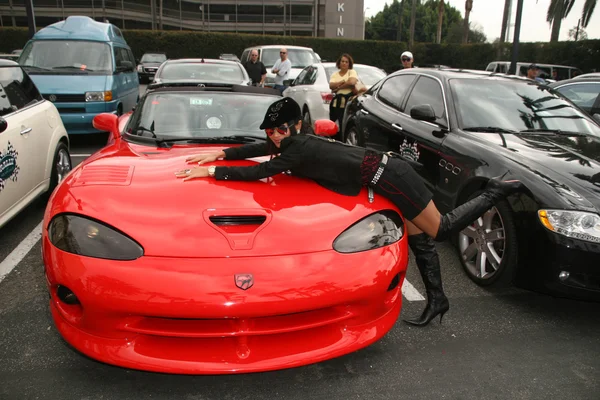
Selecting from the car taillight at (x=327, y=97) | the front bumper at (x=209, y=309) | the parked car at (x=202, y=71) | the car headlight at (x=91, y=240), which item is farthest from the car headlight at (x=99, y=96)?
the front bumper at (x=209, y=309)

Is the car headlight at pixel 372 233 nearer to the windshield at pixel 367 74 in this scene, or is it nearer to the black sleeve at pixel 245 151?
the black sleeve at pixel 245 151

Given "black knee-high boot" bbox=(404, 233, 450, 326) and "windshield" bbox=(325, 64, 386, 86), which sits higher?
"windshield" bbox=(325, 64, 386, 86)

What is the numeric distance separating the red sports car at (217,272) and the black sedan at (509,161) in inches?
37.2

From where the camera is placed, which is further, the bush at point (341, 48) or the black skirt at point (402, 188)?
the bush at point (341, 48)

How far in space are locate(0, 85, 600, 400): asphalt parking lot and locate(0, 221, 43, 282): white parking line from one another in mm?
360

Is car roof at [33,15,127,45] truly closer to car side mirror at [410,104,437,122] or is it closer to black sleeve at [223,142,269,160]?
car side mirror at [410,104,437,122]

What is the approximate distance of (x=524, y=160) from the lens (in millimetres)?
3396

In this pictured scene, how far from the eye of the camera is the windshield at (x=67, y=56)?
8586mm

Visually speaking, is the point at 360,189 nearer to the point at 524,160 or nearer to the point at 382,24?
the point at 524,160

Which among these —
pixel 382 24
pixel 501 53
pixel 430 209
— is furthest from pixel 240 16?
pixel 430 209

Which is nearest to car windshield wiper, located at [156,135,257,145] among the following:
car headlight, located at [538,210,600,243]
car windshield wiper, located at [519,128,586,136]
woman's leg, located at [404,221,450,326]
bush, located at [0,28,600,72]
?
woman's leg, located at [404,221,450,326]

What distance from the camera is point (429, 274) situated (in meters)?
3.02

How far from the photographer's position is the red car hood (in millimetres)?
2264

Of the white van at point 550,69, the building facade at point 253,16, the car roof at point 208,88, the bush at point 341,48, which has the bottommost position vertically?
the car roof at point 208,88
